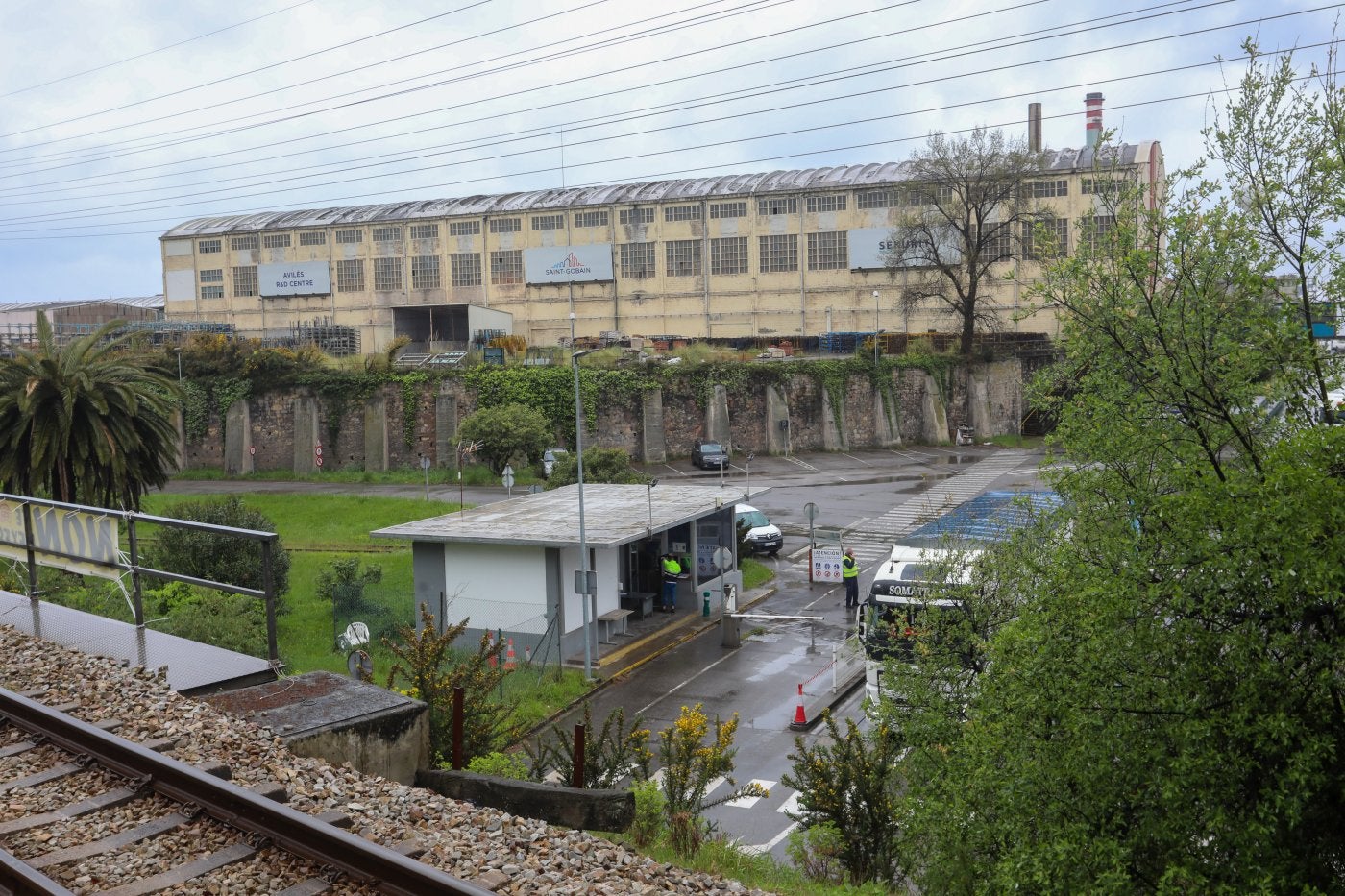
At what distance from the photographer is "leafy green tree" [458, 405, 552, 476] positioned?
46.9 m

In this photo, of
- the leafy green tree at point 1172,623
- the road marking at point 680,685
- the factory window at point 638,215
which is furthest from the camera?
the factory window at point 638,215

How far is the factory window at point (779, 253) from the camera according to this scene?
62.6 meters

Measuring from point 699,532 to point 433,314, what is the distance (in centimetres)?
4338

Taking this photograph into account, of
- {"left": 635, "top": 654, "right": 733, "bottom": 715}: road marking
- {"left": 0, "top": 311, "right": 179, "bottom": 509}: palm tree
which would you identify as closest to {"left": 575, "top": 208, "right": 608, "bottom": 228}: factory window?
{"left": 0, "top": 311, "right": 179, "bottom": 509}: palm tree

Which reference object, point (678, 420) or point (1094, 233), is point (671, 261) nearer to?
point (678, 420)

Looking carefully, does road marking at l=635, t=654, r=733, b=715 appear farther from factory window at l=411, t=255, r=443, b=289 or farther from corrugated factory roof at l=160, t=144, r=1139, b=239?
factory window at l=411, t=255, r=443, b=289

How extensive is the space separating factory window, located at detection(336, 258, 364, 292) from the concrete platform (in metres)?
60.7

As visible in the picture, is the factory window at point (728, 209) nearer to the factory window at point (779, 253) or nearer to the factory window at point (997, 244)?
the factory window at point (779, 253)

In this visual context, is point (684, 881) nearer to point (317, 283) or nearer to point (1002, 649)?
point (1002, 649)

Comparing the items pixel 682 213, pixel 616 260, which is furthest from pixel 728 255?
pixel 616 260

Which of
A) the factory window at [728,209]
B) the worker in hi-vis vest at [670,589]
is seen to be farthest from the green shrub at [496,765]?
the factory window at [728,209]

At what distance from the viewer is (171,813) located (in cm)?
677

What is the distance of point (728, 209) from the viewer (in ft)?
208

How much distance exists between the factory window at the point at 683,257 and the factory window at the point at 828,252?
251 inches
